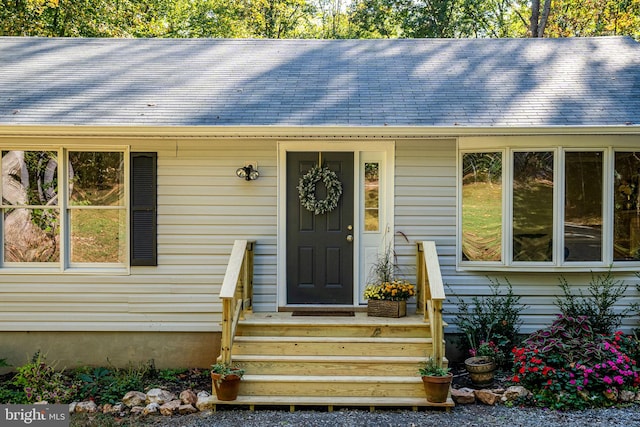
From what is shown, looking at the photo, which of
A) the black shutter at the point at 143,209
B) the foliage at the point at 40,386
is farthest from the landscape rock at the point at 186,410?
the black shutter at the point at 143,209

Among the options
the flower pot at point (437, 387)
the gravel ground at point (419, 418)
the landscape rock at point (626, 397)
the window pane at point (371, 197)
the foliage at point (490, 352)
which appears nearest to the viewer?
the gravel ground at point (419, 418)

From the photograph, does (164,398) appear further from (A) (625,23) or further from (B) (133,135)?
(A) (625,23)

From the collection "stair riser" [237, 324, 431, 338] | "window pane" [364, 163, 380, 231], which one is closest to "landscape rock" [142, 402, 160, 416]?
"stair riser" [237, 324, 431, 338]

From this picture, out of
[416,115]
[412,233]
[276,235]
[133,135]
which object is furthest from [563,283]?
[133,135]

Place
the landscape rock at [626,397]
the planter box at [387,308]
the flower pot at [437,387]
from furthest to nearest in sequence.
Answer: the planter box at [387,308]
the landscape rock at [626,397]
the flower pot at [437,387]

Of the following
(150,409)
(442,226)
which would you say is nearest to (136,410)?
(150,409)

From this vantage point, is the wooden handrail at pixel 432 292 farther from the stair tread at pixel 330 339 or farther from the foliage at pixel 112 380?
the foliage at pixel 112 380

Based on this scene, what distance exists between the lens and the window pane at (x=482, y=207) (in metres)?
6.81

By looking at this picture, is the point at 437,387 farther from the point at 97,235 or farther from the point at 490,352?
the point at 97,235

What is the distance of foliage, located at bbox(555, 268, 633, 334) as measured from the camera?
660cm

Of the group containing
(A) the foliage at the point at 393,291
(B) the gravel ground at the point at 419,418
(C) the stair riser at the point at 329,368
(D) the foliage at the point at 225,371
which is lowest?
(B) the gravel ground at the point at 419,418

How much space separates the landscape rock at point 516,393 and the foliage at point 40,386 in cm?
435

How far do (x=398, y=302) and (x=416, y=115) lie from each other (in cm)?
211

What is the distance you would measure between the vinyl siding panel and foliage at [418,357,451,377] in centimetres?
208
